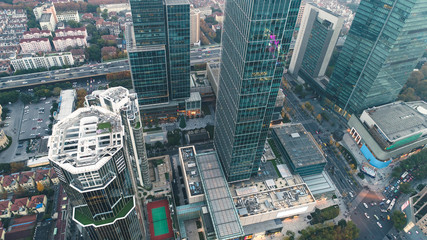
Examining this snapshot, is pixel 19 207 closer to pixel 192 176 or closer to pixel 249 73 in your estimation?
pixel 192 176

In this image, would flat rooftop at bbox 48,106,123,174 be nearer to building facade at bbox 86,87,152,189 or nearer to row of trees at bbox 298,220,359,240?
building facade at bbox 86,87,152,189

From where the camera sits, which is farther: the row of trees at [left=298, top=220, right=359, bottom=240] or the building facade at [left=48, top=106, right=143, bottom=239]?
the row of trees at [left=298, top=220, right=359, bottom=240]

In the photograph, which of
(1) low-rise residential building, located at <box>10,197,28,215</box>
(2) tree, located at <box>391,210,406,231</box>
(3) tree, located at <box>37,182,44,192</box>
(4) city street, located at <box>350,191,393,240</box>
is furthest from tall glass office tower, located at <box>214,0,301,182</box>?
(1) low-rise residential building, located at <box>10,197,28,215</box>

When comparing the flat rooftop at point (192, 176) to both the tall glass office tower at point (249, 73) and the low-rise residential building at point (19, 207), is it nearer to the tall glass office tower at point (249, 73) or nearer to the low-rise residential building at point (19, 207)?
the tall glass office tower at point (249, 73)

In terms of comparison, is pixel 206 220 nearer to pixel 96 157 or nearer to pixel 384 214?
pixel 96 157

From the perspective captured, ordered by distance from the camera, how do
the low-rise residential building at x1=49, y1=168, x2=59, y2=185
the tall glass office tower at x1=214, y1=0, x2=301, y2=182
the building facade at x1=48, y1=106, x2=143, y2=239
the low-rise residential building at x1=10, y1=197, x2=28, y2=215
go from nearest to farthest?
the building facade at x1=48, y1=106, x2=143, y2=239 → the tall glass office tower at x1=214, y1=0, x2=301, y2=182 → the low-rise residential building at x1=10, y1=197, x2=28, y2=215 → the low-rise residential building at x1=49, y1=168, x2=59, y2=185
